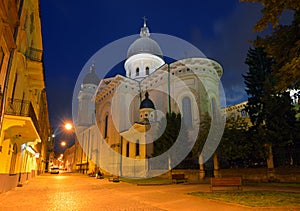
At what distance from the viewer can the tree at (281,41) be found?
7941 mm

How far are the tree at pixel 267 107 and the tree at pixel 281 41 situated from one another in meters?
4.09

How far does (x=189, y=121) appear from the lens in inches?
1129

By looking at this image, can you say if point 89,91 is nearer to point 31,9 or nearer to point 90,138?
point 90,138

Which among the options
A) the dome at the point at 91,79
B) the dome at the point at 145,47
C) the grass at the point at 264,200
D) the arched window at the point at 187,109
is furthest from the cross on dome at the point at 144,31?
the grass at the point at 264,200

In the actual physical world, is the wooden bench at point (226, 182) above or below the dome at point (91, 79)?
below

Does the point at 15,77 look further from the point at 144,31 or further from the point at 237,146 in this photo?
the point at 144,31

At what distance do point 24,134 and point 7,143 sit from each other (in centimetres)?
121

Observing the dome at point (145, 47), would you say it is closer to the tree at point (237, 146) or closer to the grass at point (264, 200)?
the tree at point (237, 146)

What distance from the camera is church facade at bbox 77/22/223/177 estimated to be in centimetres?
2631

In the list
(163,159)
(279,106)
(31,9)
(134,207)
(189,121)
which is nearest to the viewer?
(134,207)

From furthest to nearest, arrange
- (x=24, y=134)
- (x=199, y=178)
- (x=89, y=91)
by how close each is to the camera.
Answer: (x=89, y=91)
(x=199, y=178)
(x=24, y=134)

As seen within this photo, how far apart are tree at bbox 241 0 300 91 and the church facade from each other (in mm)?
13333

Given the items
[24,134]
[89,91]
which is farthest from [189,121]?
[89,91]

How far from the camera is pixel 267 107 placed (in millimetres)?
17609
